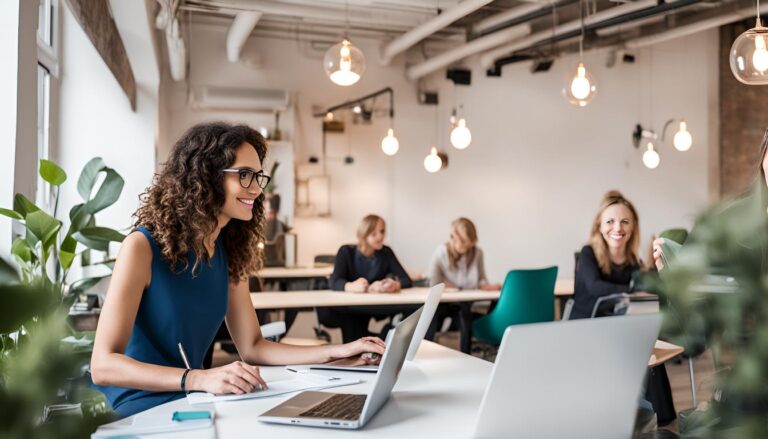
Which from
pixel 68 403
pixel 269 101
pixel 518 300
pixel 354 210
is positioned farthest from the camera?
pixel 354 210

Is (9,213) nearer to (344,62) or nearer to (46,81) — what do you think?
(344,62)

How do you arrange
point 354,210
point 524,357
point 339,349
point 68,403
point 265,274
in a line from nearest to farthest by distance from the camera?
point 68,403
point 524,357
point 339,349
point 265,274
point 354,210

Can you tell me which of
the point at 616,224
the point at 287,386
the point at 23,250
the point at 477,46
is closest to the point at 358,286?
the point at 616,224

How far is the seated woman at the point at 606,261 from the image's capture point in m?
4.69

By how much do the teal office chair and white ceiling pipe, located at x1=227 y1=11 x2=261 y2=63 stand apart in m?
3.91

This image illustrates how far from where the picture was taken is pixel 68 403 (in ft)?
1.61

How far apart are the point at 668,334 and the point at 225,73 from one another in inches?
370

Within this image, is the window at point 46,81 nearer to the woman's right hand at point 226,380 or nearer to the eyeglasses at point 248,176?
the eyeglasses at point 248,176

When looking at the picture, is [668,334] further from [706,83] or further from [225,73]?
[706,83]

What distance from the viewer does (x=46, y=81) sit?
246 inches

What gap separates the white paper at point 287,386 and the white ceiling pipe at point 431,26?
5.35 m

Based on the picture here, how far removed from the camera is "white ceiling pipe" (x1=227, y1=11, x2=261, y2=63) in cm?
762

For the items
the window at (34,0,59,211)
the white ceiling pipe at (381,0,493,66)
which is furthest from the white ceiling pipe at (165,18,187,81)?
the white ceiling pipe at (381,0,493,66)

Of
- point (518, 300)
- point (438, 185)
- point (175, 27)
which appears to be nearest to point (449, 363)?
point (518, 300)
